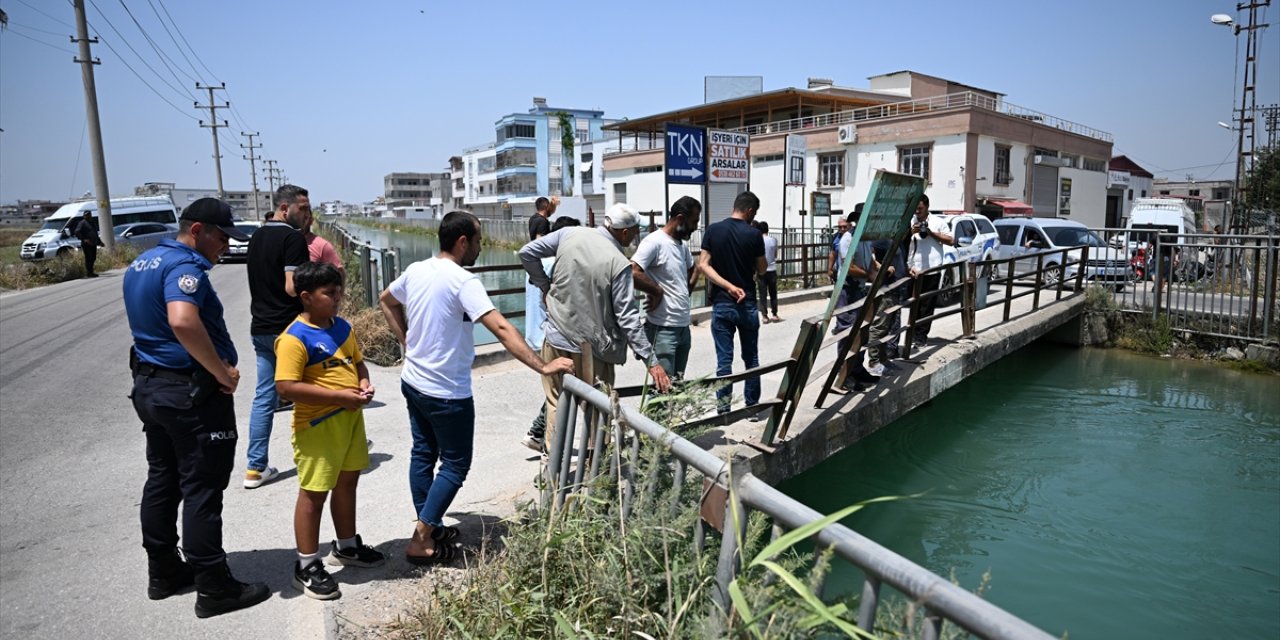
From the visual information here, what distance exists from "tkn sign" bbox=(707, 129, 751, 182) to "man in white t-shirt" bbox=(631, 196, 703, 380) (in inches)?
312

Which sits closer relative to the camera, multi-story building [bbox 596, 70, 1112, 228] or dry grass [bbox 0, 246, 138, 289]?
dry grass [bbox 0, 246, 138, 289]

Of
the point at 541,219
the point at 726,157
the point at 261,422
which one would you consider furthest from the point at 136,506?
the point at 726,157

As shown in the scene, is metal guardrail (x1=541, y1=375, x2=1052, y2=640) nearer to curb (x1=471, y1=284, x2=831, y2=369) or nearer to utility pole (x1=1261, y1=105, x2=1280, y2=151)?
curb (x1=471, y1=284, x2=831, y2=369)

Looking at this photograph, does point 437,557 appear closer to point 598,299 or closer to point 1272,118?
point 598,299

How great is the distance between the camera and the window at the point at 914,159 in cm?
3328

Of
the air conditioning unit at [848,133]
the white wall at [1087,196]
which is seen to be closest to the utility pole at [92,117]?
the air conditioning unit at [848,133]

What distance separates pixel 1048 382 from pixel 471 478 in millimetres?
8715

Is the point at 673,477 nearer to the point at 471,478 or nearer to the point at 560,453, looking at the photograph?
the point at 560,453

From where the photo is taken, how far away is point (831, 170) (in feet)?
124

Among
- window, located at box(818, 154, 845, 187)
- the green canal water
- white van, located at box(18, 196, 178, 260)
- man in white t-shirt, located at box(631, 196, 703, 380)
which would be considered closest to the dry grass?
white van, located at box(18, 196, 178, 260)

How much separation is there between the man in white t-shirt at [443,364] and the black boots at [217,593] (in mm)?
770

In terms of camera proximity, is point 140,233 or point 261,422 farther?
point 140,233

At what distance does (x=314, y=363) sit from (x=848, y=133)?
35.2m

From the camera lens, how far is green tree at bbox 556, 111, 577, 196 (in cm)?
7544
